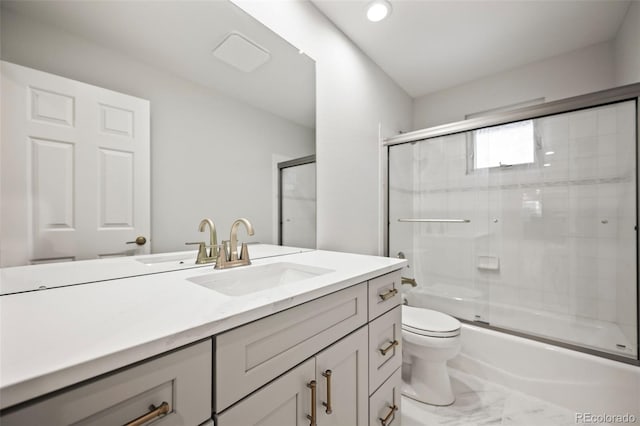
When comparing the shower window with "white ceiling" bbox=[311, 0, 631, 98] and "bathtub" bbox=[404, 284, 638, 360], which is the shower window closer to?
"white ceiling" bbox=[311, 0, 631, 98]

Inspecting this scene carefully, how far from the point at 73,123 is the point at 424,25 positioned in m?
1.99

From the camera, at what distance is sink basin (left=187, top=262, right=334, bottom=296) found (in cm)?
89

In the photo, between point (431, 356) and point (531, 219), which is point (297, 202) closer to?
point (431, 356)

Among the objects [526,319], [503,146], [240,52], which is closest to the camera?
[240,52]

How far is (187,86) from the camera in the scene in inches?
39.3

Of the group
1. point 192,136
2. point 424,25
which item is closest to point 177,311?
point 192,136

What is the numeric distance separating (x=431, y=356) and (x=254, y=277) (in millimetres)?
1142

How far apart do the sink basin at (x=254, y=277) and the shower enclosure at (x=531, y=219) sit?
138 cm

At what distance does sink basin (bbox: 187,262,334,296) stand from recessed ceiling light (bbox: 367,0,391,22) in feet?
5.17

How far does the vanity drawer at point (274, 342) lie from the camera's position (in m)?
0.52

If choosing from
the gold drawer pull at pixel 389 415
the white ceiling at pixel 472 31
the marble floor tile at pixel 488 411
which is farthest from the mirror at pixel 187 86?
the marble floor tile at pixel 488 411

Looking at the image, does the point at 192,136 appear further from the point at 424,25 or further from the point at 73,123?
the point at 424,25

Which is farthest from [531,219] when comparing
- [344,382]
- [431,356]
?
[344,382]

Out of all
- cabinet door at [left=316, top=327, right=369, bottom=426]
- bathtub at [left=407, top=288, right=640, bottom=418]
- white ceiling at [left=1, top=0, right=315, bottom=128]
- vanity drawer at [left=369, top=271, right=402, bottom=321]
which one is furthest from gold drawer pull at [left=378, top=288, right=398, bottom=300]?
bathtub at [left=407, top=288, right=640, bottom=418]
